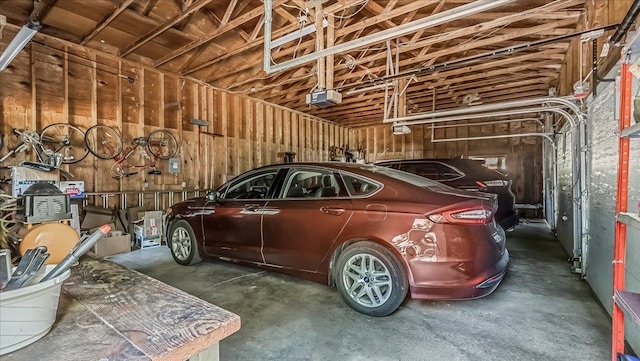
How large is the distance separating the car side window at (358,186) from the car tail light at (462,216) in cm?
56

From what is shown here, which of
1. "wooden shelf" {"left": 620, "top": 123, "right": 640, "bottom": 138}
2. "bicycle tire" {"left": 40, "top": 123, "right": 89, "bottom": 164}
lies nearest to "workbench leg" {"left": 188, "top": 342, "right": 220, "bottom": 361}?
"wooden shelf" {"left": 620, "top": 123, "right": 640, "bottom": 138}

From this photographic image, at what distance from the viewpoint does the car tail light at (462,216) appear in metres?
2.27

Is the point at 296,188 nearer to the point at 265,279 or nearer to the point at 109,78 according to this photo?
the point at 265,279

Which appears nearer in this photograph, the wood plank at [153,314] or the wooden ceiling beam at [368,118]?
the wood plank at [153,314]

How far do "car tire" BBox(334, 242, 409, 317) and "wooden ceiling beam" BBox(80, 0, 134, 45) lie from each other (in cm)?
402

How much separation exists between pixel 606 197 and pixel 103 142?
259 inches

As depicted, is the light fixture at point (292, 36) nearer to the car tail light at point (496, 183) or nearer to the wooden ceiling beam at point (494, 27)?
the wooden ceiling beam at point (494, 27)

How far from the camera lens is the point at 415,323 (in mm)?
2383

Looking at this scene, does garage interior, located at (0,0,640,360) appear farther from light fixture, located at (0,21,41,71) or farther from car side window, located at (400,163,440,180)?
car side window, located at (400,163,440,180)

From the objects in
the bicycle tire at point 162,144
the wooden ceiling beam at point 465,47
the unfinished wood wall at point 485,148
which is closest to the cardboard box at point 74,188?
the bicycle tire at point 162,144

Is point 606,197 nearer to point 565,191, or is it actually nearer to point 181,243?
point 565,191

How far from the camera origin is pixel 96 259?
6.07ft

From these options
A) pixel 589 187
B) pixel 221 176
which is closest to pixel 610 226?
pixel 589 187

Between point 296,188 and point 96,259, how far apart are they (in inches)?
69.6
